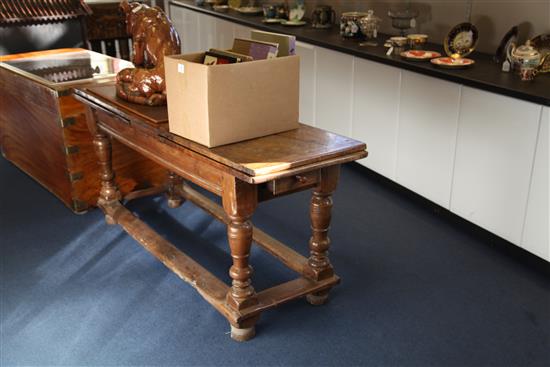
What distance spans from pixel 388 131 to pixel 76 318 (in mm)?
1995

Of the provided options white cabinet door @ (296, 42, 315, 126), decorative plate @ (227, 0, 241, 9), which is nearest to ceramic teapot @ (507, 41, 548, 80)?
white cabinet door @ (296, 42, 315, 126)

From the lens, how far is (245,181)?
1.88 metres

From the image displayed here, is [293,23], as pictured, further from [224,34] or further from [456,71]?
[456,71]

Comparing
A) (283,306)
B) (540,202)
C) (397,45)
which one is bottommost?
(283,306)

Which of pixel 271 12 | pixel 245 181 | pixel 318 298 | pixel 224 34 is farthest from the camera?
pixel 224 34

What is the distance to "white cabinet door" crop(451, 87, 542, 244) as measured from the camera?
2609 millimetres

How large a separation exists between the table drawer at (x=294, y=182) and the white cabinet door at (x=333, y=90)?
1729mm

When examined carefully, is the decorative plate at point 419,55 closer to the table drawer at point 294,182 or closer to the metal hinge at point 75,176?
the table drawer at point 294,182

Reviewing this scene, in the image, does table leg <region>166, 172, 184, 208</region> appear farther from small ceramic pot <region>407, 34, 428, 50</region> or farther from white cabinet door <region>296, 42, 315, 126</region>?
small ceramic pot <region>407, 34, 428, 50</region>

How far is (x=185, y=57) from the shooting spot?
2139 mm

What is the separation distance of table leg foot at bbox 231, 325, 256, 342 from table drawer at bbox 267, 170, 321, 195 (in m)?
0.56

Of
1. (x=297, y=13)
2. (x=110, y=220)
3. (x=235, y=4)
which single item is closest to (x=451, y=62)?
(x=110, y=220)

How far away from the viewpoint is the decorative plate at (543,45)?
293 centimetres

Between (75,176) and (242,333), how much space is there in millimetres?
1501
